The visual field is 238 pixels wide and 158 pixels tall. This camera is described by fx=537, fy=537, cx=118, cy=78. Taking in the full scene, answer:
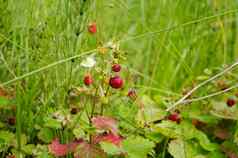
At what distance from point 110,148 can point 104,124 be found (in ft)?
0.20

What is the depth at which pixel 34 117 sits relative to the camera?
1564 millimetres

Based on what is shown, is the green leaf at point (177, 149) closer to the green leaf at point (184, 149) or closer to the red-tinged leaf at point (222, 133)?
the green leaf at point (184, 149)

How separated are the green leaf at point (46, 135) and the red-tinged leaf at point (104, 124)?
0.78ft

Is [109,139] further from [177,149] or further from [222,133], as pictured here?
[222,133]

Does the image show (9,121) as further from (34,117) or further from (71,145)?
(71,145)

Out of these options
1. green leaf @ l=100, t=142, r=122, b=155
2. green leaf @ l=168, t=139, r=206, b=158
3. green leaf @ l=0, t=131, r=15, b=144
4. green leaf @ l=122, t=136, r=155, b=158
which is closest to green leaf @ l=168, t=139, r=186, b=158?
green leaf @ l=168, t=139, r=206, b=158

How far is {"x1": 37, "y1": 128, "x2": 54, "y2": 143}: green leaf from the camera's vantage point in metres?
1.51

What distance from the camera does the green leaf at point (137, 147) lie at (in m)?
1.40

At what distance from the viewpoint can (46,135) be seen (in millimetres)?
1520

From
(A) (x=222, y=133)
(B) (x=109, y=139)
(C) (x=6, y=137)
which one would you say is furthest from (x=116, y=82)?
(A) (x=222, y=133)

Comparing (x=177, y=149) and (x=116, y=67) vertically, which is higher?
(x=116, y=67)

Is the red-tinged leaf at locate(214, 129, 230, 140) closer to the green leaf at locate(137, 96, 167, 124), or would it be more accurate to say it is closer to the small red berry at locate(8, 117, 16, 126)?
the green leaf at locate(137, 96, 167, 124)

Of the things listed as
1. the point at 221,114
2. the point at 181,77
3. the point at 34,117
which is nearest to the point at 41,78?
the point at 34,117

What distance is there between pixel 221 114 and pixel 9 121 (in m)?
0.66
